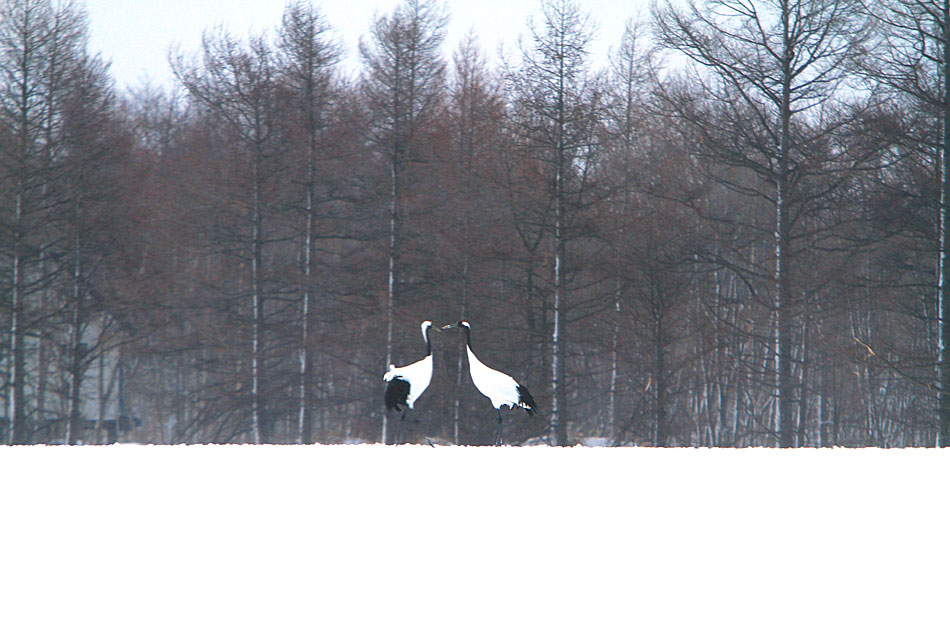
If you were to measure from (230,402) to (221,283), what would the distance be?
12.5 ft

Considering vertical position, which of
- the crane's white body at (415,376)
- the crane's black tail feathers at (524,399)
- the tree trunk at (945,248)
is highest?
the tree trunk at (945,248)

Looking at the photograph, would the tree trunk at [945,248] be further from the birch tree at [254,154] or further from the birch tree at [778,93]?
the birch tree at [254,154]

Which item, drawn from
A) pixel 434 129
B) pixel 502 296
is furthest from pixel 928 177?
pixel 434 129

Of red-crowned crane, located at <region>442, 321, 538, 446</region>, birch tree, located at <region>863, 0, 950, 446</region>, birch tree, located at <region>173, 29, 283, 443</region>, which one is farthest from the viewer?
birch tree, located at <region>173, 29, 283, 443</region>

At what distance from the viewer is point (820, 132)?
19.8 m

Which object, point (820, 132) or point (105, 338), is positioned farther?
point (105, 338)

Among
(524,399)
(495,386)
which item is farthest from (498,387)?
(524,399)

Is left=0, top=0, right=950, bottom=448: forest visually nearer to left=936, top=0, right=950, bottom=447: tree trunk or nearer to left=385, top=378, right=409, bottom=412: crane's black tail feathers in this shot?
left=936, top=0, right=950, bottom=447: tree trunk

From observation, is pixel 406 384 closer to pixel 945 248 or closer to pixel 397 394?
pixel 397 394

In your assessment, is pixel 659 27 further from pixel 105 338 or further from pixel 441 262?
pixel 105 338

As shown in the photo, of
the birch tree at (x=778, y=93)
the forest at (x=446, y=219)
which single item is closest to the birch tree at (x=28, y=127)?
the forest at (x=446, y=219)

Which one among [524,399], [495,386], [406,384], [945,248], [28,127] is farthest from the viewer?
[28,127]

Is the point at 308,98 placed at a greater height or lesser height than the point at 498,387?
greater

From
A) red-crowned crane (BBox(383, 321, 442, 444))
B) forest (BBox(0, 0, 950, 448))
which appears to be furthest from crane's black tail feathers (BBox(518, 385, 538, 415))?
forest (BBox(0, 0, 950, 448))
